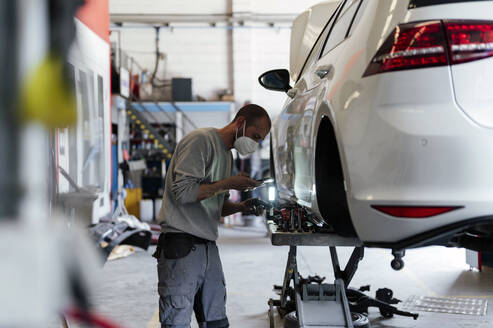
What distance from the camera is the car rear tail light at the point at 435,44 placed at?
173 cm

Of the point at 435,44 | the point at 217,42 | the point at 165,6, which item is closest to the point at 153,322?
the point at 435,44

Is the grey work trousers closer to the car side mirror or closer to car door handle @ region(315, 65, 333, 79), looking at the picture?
car door handle @ region(315, 65, 333, 79)

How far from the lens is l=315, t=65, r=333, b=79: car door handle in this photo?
2468 millimetres

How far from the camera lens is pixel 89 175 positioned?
22.7 feet

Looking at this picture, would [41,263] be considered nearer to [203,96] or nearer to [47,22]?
[47,22]

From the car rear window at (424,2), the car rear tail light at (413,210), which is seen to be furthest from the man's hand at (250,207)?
the car rear window at (424,2)

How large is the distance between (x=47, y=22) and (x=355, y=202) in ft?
5.02

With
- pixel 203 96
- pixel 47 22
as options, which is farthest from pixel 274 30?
pixel 47 22

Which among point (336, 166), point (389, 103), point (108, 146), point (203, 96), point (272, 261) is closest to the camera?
point (389, 103)

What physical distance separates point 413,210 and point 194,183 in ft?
4.42

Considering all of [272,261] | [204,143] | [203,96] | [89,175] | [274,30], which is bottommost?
[272,261]

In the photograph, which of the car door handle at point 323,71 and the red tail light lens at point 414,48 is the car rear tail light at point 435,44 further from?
the car door handle at point 323,71

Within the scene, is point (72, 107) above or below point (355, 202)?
above

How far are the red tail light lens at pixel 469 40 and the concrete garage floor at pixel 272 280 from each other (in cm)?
325
